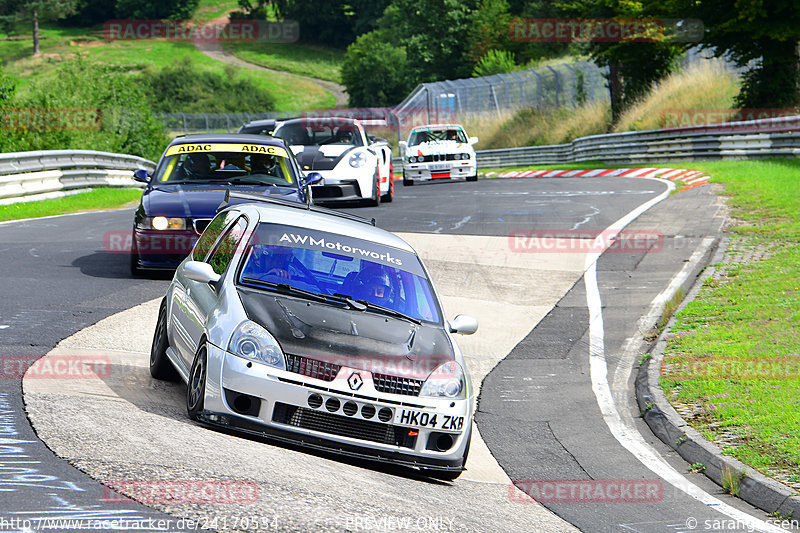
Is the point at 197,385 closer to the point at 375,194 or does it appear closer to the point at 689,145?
the point at 375,194

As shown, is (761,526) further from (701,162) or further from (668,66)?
(668,66)

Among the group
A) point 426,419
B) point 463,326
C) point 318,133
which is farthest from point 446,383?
point 318,133

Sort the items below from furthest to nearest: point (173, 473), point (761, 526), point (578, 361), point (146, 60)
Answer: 1. point (146, 60)
2. point (578, 361)
3. point (761, 526)
4. point (173, 473)

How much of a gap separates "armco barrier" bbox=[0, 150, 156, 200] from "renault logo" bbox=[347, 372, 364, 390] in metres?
16.8

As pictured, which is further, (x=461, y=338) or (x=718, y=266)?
(x=718, y=266)

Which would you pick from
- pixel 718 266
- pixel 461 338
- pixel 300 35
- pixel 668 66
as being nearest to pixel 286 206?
pixel 461 338

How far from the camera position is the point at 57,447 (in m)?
5.73

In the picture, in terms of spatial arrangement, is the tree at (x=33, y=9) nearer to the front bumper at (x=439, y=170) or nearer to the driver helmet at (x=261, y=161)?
the front bumper at (x=439, y=170)

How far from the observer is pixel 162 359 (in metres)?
7.93

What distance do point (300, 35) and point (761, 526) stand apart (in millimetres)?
143860

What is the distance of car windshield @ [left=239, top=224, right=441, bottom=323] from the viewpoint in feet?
23.8

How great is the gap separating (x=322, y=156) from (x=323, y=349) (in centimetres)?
1349

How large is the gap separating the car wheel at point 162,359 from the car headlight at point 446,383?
235cm

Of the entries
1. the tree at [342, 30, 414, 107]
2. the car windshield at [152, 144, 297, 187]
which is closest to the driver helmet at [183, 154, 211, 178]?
the car windshield at [152, 144, 297, 187]
